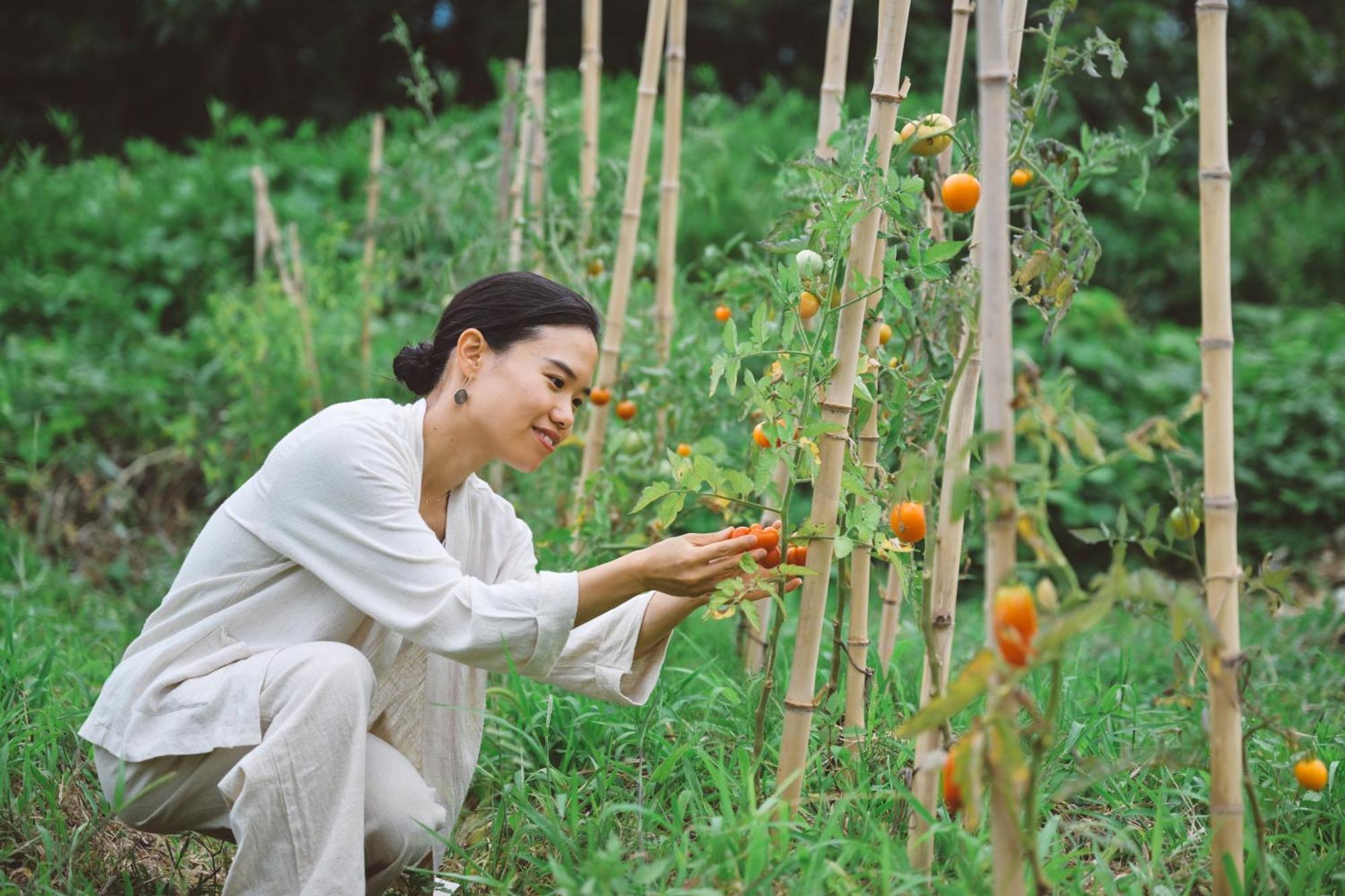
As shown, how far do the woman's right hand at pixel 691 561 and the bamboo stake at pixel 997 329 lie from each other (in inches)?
17.3

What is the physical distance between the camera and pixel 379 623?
1.97 meters

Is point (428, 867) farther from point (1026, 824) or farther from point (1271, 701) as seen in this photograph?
point (1271, 701)

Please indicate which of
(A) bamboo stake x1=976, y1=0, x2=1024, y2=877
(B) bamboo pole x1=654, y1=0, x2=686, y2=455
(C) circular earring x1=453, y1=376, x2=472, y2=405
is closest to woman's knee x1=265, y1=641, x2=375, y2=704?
(C) circular earring x1=453, y1=376, x2=472, y2=405

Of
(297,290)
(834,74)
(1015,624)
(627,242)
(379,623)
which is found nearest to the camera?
(1015,624)

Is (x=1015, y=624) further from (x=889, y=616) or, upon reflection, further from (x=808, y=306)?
(x=889, y=616)

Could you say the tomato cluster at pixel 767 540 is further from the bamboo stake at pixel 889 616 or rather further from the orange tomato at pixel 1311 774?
the orange tomato at pixel 1311 774

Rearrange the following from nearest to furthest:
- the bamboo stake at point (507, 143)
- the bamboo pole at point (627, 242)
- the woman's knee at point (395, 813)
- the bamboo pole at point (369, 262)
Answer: the woman's knee at point (395, 813), the bamboo pole at point (627, 242), the bamboo stake at point (507, 143), the bamboo pole at point (369, 262)

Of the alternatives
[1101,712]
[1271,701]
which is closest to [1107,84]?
[1271,701]

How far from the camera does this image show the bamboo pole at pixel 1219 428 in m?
1.40

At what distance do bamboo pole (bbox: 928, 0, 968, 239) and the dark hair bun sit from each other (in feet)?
2.78

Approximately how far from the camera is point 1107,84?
278 inches

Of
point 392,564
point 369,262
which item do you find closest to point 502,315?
point 392,564

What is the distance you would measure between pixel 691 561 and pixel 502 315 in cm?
54

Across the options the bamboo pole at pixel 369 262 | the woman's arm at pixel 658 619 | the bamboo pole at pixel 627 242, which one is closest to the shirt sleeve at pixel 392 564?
the woman's arm at pixel 658 619
